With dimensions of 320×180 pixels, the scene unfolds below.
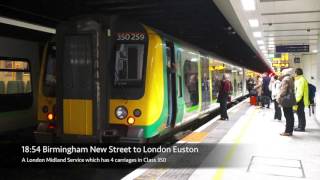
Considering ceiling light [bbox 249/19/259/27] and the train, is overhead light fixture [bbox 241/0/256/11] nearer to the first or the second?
ceiling light [bbox 249/19/259/27]

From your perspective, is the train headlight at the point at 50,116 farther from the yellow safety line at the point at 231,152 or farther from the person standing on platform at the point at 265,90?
the person standing on platform at the point at 265,90

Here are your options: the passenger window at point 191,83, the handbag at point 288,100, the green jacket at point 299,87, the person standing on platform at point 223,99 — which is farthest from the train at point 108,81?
the person standing on platform at point 223,99

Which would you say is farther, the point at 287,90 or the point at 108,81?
the point at 287,90

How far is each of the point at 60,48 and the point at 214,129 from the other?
4.59 metres

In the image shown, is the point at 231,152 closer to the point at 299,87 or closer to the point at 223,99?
the point at 299,87

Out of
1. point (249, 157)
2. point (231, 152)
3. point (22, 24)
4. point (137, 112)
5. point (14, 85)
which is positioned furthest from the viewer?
point (14, 85)

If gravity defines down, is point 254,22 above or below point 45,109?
above

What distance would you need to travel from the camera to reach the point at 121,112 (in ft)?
22.7

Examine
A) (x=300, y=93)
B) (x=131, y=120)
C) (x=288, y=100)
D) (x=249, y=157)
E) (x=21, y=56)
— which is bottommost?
(x=249, y=157)

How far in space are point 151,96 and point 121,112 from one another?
0.59m

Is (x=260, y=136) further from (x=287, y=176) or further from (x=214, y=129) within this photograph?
(x=287, y=176)

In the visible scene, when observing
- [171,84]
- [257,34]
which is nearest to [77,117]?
[171,84]

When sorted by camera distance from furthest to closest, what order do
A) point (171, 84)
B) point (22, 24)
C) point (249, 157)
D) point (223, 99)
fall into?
point (223, 99)
point (22, 24)
point (171, 84)
point (249, 157)

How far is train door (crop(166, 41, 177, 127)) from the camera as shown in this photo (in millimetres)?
7746
